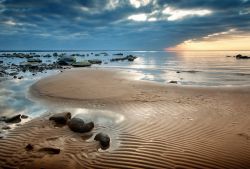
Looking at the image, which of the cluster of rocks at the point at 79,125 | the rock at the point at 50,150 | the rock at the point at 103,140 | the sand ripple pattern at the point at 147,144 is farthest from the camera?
the cluster of rocks at the point at 79,125

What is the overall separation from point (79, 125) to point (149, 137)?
2702 mm

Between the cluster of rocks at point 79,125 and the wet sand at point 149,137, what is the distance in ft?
0.68

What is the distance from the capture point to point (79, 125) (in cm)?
900

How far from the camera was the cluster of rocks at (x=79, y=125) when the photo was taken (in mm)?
7875

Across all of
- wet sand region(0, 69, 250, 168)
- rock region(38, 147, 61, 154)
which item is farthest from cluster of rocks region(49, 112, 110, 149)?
rock region(38, 147, 61, 154)

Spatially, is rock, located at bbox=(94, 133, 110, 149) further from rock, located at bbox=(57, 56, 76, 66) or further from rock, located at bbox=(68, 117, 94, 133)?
rock, located at bbox=(57, 56, 76, 66)

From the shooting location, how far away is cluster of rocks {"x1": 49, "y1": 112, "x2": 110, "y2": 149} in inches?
310

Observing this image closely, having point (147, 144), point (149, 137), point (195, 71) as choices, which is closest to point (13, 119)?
point (149, 137)

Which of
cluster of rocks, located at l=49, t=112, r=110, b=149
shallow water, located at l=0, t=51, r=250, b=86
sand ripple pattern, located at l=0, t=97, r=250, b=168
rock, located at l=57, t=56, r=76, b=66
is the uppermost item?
rock, located at l=57, t=56, r=76, b=66

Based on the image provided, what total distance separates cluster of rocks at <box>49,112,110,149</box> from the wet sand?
0.68 feet

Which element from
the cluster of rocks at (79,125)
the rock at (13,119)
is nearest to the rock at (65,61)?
the rock at (13,119)

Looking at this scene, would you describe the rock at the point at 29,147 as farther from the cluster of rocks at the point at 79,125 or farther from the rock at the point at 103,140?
the rock at the point at 103,140

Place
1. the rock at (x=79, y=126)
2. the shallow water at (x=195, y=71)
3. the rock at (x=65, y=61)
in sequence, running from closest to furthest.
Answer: the rock at (x=79, y=126)
the shallow water at (x=195, y=71)
the rock at (x=65, y=61)

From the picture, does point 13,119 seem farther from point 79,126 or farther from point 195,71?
point 195,71
